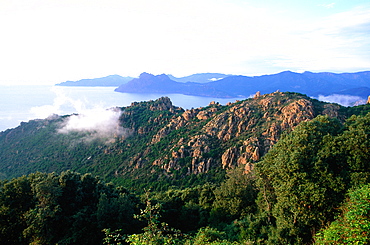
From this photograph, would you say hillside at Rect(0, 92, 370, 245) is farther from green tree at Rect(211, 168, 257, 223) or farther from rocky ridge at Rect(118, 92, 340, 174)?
rocky ridge at Rect(118, 92, 340, 174)

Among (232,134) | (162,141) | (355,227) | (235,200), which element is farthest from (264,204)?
(162,141)

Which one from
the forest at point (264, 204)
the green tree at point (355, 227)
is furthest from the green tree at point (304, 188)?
the green tree at point (355, 227)

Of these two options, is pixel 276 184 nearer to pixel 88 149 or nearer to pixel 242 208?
pixel 242 208

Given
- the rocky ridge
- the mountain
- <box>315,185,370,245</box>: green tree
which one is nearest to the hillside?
<box>315,185,370,245</box>: green tree

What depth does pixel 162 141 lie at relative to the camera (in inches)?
2405

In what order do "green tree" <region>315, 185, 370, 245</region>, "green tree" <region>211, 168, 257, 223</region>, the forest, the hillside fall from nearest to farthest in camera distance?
1. "green tree" <region>315, 185, 370, 245</region>
2. the hillside
3. the forest
4. "green tree" <region>211, 168, 257, 223</region>

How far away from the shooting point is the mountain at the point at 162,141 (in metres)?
46.3

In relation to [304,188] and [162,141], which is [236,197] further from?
[162,141]

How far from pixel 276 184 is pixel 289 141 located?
383 cm

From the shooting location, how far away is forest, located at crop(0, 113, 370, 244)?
15055 mm

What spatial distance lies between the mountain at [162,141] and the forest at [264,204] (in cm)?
1672

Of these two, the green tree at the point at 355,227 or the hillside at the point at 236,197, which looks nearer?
the green tree at the point at 355,227

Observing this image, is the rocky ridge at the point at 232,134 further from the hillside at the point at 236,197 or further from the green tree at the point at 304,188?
the green tree at the point at 304,188

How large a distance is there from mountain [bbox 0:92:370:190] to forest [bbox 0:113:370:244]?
54.9 feet
